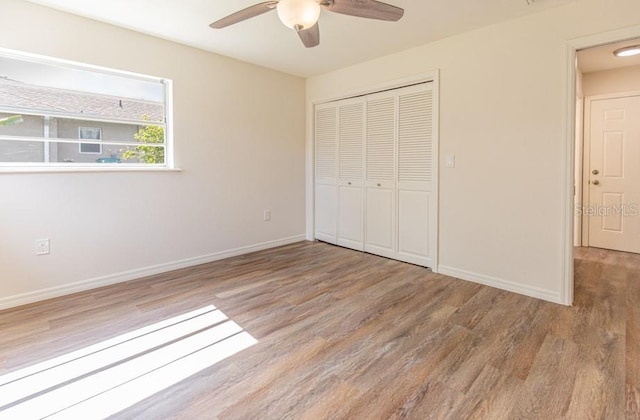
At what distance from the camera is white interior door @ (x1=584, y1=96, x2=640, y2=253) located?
4.04 meters

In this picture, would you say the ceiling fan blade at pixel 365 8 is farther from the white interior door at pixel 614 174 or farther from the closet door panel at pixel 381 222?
the white interior door at pixel 614 174

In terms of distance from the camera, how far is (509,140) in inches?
113

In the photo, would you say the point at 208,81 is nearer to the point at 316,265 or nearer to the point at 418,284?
the point at 316,265

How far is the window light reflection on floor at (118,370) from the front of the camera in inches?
61.4

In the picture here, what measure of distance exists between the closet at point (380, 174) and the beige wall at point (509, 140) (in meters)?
0.22

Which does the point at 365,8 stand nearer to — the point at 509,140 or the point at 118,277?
the point at 509,140

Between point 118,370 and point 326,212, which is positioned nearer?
point 118,370

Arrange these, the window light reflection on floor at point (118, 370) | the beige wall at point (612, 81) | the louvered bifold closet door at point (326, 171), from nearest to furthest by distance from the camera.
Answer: the window light reflection on floor at point (118, 370)
the beige wall at point (612, 81)
the louvered bifold closet door at point (326, 171)

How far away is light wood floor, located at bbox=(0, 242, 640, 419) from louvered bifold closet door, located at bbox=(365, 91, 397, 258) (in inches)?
25.4

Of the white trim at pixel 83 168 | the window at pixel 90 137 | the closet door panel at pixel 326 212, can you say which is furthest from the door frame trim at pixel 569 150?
the window at pixel 90 137

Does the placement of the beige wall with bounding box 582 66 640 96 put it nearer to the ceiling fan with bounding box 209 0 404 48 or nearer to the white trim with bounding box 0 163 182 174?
the ceiling fan with bounding box 209 0 404 48

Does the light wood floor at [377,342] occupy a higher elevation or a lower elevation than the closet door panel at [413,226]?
lower

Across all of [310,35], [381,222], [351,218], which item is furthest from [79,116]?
[381,222]

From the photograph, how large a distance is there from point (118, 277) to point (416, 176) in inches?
122
